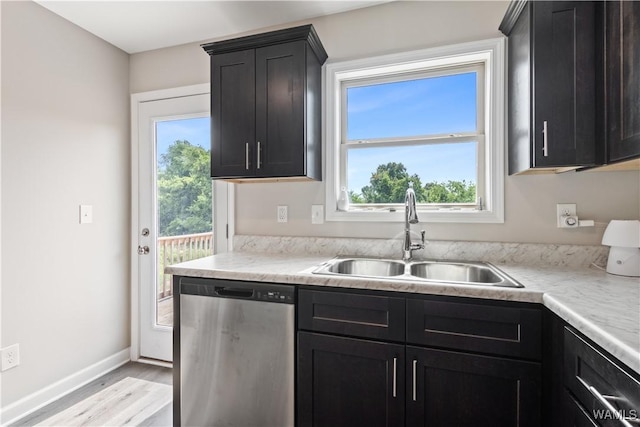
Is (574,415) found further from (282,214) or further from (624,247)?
(282,214)

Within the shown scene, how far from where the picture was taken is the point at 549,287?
1.20 m

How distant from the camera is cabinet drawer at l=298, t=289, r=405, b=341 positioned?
4.26ft

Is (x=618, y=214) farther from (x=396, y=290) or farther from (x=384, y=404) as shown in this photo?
(x=384, y=404)

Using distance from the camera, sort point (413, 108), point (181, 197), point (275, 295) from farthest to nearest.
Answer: point (181, 197) → point (413, 108) → point (275, 295)

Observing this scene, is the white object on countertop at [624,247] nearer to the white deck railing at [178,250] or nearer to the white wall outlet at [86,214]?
the white deck railing at [178,250]

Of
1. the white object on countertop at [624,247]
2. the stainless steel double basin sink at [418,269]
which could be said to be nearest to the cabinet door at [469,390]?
the stainless steel double basin sink at [418,269]

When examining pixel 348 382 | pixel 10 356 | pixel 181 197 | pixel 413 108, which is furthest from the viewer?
pixel 181 197

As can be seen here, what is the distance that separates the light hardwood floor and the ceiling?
2540mm

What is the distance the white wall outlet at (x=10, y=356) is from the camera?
1769mm

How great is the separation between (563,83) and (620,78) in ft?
0.66

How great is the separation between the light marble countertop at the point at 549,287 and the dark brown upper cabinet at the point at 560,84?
0.52 meters

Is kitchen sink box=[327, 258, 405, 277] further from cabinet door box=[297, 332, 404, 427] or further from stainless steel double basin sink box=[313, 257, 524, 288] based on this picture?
cabinet door box=[297, 332, 404, 427]

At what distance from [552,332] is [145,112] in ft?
9.70

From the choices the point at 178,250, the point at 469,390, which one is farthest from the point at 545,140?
the point at 178,250
